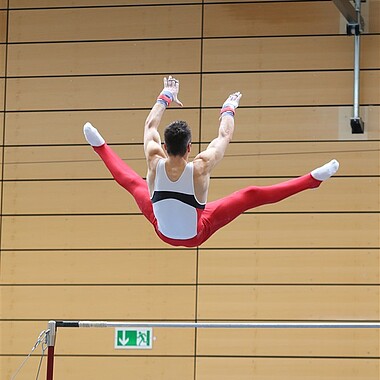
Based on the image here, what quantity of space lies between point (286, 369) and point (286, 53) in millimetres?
3085

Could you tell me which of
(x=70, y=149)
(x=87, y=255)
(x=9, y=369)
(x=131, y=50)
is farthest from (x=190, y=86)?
(x=9, y=369)

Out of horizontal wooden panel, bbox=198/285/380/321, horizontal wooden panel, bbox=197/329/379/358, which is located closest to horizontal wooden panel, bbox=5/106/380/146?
horizontal wooden panel, bbox=198/285/380/321

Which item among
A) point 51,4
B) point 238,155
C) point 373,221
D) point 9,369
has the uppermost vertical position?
point 51,4

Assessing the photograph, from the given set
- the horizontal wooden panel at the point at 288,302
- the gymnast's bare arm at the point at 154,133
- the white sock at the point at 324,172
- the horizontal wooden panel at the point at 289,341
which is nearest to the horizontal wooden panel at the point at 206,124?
the horizontal wooden panel at the point at 288,302

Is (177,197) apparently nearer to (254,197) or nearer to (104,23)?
(254,197)

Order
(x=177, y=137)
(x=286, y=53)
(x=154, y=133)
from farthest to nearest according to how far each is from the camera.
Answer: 1. (x=286, y=53)
2. (x=154, y=133)
3. (x=177, y=137)

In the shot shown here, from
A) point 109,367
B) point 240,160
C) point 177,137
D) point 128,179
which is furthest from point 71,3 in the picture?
point 177,137

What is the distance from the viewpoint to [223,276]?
930 centimetres

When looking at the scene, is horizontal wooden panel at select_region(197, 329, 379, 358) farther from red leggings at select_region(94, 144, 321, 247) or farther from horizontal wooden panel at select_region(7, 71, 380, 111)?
red leggings at select_region(94, 144, 321, 247)

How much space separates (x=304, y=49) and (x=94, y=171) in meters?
2.42

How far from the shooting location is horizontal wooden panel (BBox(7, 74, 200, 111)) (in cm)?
966

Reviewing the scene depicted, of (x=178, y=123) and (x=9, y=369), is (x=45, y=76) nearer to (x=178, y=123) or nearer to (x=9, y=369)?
(x=9, y=369)

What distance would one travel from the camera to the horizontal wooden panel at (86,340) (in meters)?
9.29

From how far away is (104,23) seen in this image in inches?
386
